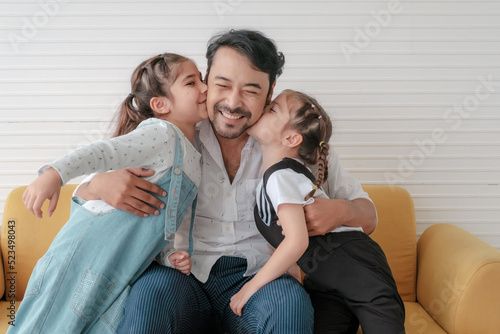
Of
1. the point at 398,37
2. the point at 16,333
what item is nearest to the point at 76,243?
the point at 16,333

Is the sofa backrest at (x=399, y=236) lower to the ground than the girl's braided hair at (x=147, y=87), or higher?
lower

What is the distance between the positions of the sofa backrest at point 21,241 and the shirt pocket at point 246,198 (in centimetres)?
86

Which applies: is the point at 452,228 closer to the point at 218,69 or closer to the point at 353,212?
the point at 353,212

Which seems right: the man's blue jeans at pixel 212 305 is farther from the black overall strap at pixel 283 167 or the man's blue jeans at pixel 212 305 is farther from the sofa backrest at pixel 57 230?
the sofa backrest at pixel 57 230

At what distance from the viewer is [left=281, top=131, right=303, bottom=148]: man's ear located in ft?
5.49

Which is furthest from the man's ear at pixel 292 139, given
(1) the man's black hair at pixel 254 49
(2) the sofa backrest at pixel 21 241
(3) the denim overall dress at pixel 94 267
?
(2) the sofa backrest at pixel 21 241

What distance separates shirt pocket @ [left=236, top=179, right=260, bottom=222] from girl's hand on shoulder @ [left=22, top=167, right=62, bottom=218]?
744 millimetres

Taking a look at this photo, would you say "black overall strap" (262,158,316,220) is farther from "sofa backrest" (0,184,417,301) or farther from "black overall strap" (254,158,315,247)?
"sofa backrest" (0,184,417,301)

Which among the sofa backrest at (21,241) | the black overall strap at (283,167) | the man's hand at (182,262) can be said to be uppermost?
the black overall strap at (283,167)

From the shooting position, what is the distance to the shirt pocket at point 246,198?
182 cm

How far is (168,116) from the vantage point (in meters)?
1.81

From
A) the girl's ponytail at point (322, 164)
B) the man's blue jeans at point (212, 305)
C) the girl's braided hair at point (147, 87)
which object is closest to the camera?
the man's blue jeans at point (212, 305)

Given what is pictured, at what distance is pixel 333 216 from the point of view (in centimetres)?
163

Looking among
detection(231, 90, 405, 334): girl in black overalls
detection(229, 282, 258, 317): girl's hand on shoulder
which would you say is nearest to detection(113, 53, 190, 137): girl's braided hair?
detection(231, 90, 405, 334): girl in black overalls
